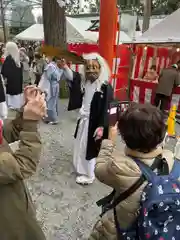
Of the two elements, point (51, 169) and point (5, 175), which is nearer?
point (5, 175)

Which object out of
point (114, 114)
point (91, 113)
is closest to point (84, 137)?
point (91, 113)

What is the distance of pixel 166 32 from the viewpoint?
6531mm

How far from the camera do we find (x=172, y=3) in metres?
16.5

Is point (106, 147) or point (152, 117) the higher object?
point (152, 117)

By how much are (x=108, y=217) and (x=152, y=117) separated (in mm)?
659

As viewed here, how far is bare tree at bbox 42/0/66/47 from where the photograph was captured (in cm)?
679

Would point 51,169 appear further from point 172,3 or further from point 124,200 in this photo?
point 172,3

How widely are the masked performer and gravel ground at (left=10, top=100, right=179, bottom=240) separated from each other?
0.72ft

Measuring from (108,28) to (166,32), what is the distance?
12.5 feet

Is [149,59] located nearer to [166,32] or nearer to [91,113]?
[166,32]

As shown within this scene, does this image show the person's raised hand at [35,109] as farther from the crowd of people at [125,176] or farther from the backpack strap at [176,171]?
the backpack strap at [176,171]

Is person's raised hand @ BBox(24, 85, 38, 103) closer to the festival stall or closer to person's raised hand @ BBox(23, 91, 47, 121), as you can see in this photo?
person's raised hand @ BBox(23, 91, 47, 121)

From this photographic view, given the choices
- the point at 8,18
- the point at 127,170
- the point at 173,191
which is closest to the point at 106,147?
the point at 127,170

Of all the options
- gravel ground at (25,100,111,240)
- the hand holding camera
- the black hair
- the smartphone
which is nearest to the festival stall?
gravel ground at (25,100,111,240)
